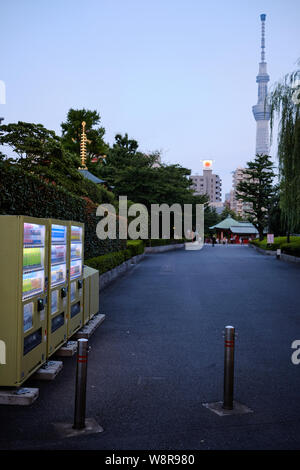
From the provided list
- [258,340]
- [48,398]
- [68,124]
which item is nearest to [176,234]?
[68,124]

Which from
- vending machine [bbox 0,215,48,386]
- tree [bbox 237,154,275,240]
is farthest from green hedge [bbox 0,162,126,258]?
tree [bbox 237,154,275,240]

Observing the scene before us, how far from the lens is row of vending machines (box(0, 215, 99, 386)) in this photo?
5051 millimetres

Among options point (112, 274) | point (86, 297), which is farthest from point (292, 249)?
point (86, 297)

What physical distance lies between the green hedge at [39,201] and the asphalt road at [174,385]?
305cm

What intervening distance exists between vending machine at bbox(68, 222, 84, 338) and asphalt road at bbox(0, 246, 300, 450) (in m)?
0.58

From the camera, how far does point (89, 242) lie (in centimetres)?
1553

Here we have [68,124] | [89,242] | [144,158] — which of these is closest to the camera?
[89,242]

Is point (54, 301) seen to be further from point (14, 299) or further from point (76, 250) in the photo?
point (76, 250)

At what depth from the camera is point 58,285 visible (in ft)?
21.7

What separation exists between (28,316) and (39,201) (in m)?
5.05

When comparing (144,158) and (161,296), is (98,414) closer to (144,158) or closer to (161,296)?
(161,296)

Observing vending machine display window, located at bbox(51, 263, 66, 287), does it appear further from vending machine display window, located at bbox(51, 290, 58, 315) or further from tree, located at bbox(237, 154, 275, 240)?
tree, located at bbox(237, 154, 275, 240)

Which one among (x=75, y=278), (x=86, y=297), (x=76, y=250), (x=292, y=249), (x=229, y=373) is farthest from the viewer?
(x=292, y=249)
